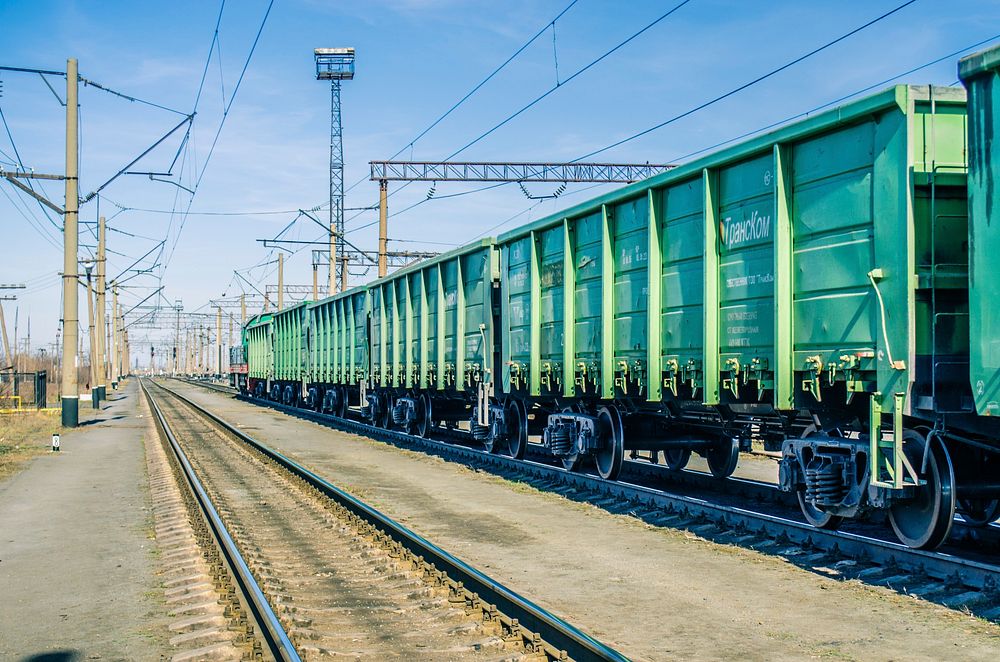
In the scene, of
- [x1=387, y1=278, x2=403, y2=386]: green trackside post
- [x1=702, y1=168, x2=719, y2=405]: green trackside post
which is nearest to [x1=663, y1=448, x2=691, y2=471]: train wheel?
[x1=702, y1=168, x2=719, y2=405]: green trackside post

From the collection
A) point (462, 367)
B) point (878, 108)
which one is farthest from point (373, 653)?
point (462, 367)

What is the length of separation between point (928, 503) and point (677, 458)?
7186 mm

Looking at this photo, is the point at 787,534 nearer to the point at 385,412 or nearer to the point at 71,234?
the point at 385,412

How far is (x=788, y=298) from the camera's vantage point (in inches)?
353

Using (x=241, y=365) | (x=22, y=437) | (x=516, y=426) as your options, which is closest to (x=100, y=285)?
(x=241, y=365)

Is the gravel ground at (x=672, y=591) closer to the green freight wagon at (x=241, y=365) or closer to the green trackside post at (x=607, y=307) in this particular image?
the green trackside post at (x=607, y=307)

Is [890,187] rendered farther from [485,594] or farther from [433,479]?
[433,479]

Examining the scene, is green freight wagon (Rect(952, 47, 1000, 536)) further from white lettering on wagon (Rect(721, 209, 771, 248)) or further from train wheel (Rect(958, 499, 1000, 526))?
white lettering on wagon (Rect(721, 209, 771, 248))

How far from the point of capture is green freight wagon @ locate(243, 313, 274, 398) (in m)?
47.3

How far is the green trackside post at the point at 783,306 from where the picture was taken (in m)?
8.95

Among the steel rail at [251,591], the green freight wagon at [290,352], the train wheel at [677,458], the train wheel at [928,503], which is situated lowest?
the steel rail at [251,591]

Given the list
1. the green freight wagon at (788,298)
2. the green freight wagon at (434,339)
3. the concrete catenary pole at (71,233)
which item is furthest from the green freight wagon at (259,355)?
the green freight wagon at (788,298)

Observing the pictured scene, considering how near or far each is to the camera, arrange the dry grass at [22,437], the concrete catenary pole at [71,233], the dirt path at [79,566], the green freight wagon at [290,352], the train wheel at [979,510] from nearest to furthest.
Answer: the dirt path at [79,566], the train wheel at [979,510], the dry grass at [22,437], the concrete catenary pole at [71,233], the green freight wagon at [290,352]

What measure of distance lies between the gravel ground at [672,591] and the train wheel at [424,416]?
331 inches
